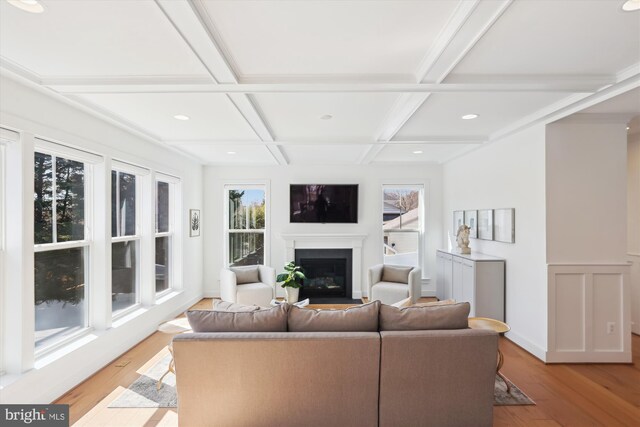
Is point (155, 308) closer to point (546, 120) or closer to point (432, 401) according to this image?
point (432, 401)

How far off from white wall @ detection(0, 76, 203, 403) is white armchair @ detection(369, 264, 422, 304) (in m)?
3.06

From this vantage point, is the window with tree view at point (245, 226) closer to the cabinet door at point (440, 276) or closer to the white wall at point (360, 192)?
the white wall at point (360, 192)

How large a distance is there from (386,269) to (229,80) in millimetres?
3899

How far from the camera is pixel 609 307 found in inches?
129

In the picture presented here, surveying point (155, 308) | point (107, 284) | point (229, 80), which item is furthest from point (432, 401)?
point (155, 308)

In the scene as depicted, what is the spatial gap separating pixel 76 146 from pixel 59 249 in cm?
94

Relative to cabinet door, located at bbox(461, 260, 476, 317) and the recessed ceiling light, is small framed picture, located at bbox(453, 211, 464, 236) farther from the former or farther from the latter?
the recessed ceiling light

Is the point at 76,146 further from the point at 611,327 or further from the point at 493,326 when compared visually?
the point at 611,327

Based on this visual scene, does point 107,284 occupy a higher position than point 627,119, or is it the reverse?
point 627,119

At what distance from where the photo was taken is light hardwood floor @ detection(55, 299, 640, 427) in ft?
7.88

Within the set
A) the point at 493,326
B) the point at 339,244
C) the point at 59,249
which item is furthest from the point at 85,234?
the point at 493,326

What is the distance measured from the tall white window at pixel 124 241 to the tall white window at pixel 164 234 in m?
0.52

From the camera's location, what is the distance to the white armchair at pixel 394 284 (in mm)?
4809

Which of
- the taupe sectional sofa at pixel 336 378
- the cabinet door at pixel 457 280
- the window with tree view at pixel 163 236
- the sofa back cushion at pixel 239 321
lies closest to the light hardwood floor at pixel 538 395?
the taupe sectional sofa at pixel 336 378
